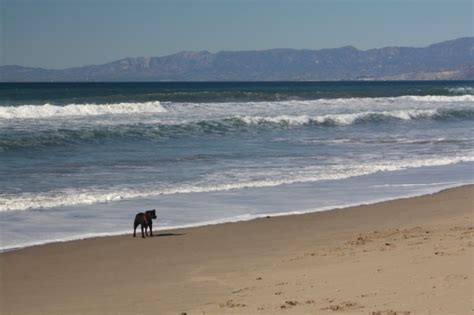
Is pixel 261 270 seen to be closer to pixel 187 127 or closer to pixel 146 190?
pixel 146 190

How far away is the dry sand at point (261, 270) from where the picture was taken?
283 inches

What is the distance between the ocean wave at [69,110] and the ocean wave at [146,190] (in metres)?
23.2

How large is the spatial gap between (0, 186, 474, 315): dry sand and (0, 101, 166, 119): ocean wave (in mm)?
29119

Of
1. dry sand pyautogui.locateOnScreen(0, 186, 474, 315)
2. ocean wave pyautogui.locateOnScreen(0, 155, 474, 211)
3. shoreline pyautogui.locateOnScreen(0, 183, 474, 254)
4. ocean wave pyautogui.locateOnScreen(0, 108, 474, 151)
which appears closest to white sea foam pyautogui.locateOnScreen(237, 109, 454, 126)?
ocean wave pyautogui.locateOnScreen(0, 108, 474, 151)

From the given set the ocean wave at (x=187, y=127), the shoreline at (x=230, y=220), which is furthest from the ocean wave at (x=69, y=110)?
the shoreline at (x=230, y=220)

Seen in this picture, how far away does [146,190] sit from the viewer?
15.4 m

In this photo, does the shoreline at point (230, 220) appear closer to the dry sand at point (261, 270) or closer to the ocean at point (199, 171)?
the ocean at point (199, 171)

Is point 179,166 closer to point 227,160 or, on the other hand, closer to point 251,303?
point 227,160

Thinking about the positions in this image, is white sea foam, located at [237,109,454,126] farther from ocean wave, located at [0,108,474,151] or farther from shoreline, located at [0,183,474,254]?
shoreline, located at [0,183,474,254]

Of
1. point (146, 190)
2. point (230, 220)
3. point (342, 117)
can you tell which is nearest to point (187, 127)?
point (342, 117)

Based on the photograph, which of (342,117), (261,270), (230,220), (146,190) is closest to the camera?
(261,270)

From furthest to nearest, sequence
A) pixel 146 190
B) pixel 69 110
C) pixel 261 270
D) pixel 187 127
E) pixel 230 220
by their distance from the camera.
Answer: pixel 69 110
pixel 187 127
pixel 146 190
pixel 230 220
pixel 261 270

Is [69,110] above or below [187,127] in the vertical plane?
above

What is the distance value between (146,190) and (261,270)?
6.87 m
